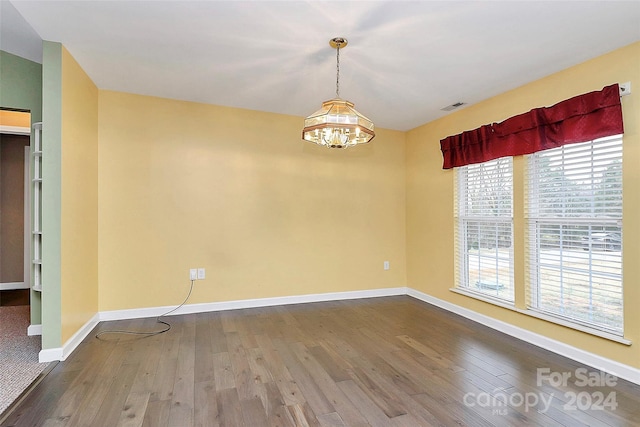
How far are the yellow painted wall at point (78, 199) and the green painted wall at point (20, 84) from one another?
0.37m

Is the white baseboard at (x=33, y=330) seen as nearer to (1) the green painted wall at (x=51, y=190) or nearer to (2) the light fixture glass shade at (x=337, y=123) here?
(1) the green painted wall at (x=51, y=190)

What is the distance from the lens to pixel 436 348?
2.93 m

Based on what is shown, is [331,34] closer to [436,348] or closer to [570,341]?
[436,348]

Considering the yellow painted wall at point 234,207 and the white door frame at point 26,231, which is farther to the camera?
the white door frame at point 26,231

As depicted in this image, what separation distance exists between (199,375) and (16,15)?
2.87 metres

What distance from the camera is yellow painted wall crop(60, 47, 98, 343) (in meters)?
2.68

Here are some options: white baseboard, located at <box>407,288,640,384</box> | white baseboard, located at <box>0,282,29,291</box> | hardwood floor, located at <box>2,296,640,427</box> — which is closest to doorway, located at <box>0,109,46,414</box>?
white baseboard, located at <box>0,282,29,291</box>

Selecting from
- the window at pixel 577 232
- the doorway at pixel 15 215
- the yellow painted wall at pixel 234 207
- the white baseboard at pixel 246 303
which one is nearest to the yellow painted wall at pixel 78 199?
the yellow painted wall at pixel 234 207

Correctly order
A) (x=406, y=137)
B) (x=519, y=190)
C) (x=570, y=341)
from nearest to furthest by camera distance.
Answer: (x=570, y=341)
(x=519, y=190)
(x=406, y=137)

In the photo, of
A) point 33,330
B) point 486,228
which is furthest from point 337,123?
point 33,330

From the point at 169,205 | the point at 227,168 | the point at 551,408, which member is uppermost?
the point at 227,168

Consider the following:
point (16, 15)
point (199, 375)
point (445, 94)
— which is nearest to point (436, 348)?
point (199, 375)

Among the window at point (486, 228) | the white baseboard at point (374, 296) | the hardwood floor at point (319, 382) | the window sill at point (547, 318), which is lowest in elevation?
the hardwood floor at point (319, 382)

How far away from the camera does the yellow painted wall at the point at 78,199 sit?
2678 millimetres
